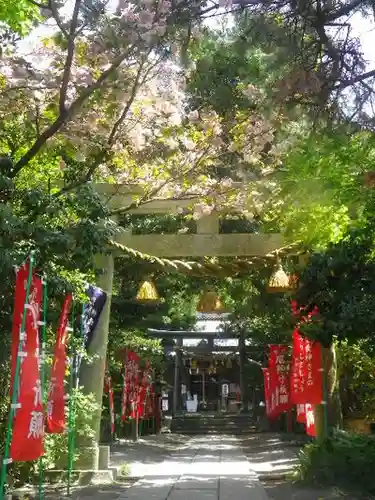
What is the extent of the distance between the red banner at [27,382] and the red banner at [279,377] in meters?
11.7

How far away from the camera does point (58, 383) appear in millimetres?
7473

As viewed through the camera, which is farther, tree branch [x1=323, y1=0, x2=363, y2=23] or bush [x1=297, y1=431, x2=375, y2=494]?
bush [x1=297, y1=431, x2=375, y2=494]

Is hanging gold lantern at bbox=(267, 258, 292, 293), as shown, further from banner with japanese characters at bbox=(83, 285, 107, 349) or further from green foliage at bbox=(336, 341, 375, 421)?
banner with japanese characters at bbox=(83, 285, 107, 349)

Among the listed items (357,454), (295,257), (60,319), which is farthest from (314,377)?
(60,319)

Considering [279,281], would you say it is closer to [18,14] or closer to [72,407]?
[72,407]

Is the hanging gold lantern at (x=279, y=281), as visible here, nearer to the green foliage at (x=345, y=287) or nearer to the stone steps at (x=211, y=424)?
the green foliage at (x=345, y=287)

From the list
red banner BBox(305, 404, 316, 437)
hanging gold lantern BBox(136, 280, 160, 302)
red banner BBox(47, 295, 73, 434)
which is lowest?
red banner BBox(305, 404, 316, 437)

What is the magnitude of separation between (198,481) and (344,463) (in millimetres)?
3370

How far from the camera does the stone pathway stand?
8508 mm

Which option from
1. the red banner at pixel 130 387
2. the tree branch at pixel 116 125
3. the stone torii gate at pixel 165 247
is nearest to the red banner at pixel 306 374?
the stone torii gate at pixel 165 247

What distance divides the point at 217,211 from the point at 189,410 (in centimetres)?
2785

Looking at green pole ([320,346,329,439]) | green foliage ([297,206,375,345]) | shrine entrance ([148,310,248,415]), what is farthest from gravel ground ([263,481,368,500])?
shrine entrance ([148,310,248,415])

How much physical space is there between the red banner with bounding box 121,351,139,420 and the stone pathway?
3383mm

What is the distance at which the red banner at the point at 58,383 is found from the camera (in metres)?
7.31
